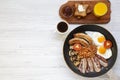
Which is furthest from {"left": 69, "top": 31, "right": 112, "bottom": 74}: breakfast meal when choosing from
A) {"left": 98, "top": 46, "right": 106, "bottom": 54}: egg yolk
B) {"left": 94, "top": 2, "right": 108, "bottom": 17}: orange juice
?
{"left": 94, "top": 2, "right": 108, "bottom": 17}: orange juice

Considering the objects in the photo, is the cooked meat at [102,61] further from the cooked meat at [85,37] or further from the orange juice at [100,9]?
the orange juice at [100,9]

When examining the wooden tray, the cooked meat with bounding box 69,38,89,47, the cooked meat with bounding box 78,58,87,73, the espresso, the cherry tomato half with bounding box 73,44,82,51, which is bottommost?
the cooked meat with bounding box 78,58,87,73

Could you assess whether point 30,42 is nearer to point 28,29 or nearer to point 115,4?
point 28,29

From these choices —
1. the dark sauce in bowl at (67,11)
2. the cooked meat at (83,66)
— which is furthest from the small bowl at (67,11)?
the cooked meat at (83,66)

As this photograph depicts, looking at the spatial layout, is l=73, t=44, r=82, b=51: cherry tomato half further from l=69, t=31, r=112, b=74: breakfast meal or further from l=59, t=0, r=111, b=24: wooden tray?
l=59, t=0, r=111, b=24: wooden tray

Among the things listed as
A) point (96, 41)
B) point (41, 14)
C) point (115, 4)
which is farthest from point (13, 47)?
point (115, 4)

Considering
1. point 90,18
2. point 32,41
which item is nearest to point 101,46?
point 90,18

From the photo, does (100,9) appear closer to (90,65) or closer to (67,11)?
(67,11)
